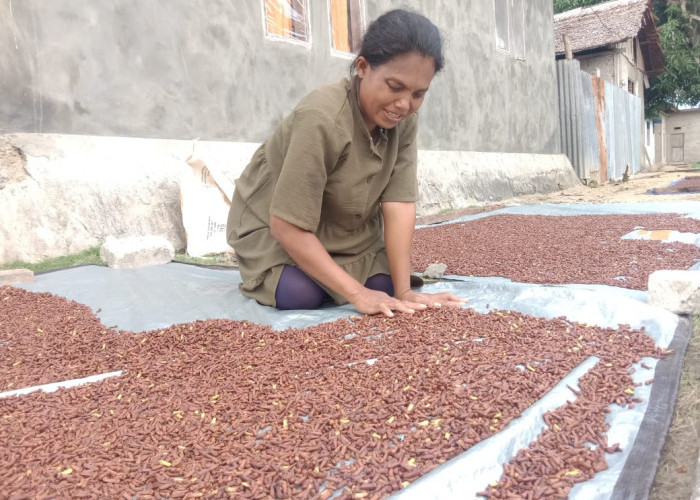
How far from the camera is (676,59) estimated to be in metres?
21.5

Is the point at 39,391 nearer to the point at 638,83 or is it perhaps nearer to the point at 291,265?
the point at 291,265

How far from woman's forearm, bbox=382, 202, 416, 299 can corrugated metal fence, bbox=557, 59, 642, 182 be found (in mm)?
11611

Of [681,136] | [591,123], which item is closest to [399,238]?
[591,123]

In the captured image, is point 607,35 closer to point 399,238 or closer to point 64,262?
point 399,238

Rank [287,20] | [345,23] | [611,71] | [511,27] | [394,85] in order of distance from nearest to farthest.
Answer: [394,85], [287,20], [345,23], [511,27], [611,71]

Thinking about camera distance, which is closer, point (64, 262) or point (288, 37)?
point (64, 262)

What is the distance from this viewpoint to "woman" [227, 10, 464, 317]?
2250mm

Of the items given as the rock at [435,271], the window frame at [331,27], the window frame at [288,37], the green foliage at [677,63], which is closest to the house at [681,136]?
the green foliage at [677,63]

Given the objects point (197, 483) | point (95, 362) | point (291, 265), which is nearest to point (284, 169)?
point (291, 265)

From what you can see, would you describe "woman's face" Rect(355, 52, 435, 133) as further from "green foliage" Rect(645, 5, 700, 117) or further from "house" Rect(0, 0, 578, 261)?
"green foliage" Rect(645, 5, 700, 117)

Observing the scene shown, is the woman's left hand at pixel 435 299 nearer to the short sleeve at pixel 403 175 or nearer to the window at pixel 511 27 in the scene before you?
the short sleeve at pixel 403 175

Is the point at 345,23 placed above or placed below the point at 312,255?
above

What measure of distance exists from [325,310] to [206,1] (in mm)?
3838

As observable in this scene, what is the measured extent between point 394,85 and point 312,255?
0.81 meters
